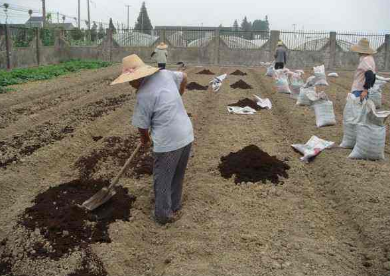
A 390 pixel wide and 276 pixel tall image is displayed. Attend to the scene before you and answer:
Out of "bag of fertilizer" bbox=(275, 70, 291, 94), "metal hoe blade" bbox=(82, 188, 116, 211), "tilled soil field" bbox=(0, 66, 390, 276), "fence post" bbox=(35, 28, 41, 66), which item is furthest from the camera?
"fence post" bbox=(35, 28, 41, 66)

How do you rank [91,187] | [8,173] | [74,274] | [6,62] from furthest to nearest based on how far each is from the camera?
[6,62]
[8,173]
[91,187]
[74,274]

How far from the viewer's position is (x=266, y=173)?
5.30m

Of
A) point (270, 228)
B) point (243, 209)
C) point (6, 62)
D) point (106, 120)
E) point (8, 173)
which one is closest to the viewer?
point (270, 228)

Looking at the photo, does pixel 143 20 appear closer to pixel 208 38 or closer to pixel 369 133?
pixel 208 38

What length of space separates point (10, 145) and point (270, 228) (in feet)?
14.5

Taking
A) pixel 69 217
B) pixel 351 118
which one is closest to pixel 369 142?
pixel 351 118

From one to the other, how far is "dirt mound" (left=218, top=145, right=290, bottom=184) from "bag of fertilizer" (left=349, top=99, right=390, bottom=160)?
1.07 m

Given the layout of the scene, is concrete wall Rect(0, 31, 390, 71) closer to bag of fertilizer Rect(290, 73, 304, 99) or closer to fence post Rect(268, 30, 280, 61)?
fence post Rect(268, 30, 280, 61)

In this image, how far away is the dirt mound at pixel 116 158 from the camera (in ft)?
17.9

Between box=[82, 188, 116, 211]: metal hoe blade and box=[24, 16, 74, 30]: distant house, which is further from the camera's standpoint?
box=[24, 16, 74, 30]: distant house

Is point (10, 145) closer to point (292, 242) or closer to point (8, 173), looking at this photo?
point (8, 173)

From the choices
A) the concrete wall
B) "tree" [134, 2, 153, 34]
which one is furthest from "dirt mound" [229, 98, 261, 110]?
"tree" [134, 2, 153, 34]

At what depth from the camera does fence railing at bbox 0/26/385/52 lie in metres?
25.9

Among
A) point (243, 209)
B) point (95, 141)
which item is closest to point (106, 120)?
point (95, 141)
